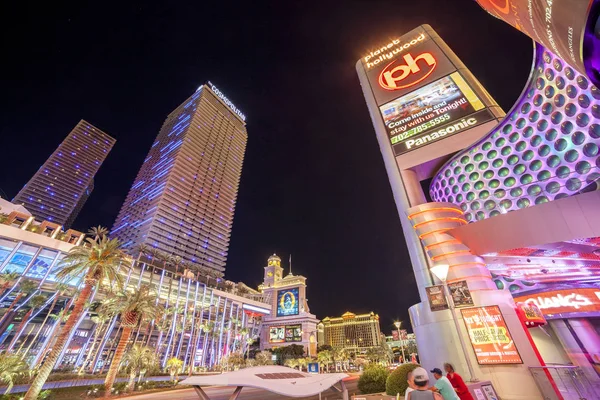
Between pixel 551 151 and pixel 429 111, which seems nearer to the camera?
pixel 551 151

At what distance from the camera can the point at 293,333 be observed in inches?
3875

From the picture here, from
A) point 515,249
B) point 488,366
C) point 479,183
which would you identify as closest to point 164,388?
point 488,366

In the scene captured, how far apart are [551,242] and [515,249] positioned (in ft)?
8.99

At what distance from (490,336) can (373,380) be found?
800 cm

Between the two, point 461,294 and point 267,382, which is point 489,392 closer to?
point 461,294

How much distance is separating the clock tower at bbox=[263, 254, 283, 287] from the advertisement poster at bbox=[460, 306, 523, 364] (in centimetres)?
11487

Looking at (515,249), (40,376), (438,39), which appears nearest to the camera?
(515,249)

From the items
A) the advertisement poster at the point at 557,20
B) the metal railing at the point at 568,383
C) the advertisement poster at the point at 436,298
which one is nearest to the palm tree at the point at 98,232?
the advertisement poster at the point at 436,298

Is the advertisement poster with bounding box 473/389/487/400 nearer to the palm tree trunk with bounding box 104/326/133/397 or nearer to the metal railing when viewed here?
the metal railing

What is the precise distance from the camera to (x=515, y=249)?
15.0 metres

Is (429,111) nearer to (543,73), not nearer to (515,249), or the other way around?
(543,73)

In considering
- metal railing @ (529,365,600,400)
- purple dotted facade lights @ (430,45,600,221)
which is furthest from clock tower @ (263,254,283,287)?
metal railing @ (529,365,600,400)

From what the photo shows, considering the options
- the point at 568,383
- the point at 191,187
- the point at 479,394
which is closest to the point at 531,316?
the point at 568,383

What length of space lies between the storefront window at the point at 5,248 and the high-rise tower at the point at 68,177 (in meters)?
120
